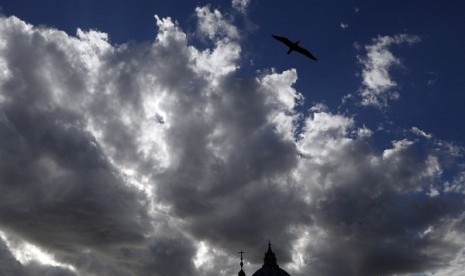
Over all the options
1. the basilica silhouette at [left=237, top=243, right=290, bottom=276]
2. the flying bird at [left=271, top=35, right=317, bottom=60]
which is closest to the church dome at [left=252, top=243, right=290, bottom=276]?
the basilica silhouette at [left=237, top=243, right=290, bottom=276]

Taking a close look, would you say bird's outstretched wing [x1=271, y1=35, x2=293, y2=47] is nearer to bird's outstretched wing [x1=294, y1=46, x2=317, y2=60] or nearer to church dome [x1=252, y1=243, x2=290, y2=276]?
bird's outstretched wing [x1=294, y1=46, x2=317, y2=60]

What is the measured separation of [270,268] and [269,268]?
0.32m

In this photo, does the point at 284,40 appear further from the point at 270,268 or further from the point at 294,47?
the point at 270,268

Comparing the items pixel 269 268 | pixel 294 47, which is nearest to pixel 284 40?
pixel 294 47

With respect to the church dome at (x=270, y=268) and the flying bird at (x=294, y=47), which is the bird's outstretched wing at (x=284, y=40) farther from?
the church dome at (x=270, y=268)

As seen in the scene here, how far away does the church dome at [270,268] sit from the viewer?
140750mm

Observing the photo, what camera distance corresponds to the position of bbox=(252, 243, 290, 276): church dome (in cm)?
14075

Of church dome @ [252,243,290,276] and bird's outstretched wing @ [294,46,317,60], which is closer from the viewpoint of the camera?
bird's outstretched wing @ [294,46,317,60]

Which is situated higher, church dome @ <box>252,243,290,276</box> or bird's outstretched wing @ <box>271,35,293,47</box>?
church dome @ <box>252,243,290,276</box>

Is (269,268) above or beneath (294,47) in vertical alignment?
above

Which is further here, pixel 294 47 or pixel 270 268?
pixel 270 268

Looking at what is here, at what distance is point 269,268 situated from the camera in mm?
144250

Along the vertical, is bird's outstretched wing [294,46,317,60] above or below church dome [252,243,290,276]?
below

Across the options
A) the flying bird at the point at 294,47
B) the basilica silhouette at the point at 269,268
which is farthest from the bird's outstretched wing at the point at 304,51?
the basilica silhouette at the point at 269,268
